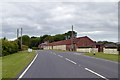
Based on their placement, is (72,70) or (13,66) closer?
(72,70)

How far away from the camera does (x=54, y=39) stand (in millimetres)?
199500

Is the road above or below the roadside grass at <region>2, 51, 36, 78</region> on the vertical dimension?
above

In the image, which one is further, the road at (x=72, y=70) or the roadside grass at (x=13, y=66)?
the roadside grass at (x=13, y=66)

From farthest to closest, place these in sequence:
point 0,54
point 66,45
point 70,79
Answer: point 66,45 < point 0,54 < point 70,79

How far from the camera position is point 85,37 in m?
107

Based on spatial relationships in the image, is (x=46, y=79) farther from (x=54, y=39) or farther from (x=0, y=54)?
(x=54, y=39)

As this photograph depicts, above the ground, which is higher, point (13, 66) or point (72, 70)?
point (72, 70)

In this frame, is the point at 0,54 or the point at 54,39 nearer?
the point at 0,54

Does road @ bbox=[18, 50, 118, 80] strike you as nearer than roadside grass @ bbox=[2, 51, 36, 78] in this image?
Yes

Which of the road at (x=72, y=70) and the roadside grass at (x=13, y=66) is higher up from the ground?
the road at (x=72, y=70)

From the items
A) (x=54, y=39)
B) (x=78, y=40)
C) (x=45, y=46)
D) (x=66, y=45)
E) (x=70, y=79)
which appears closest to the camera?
(x=70, y=79)

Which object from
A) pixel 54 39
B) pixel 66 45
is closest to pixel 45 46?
pixel 54 39

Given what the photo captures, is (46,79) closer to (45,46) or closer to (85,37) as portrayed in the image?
(85,37)

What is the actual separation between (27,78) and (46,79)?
1040 mm
